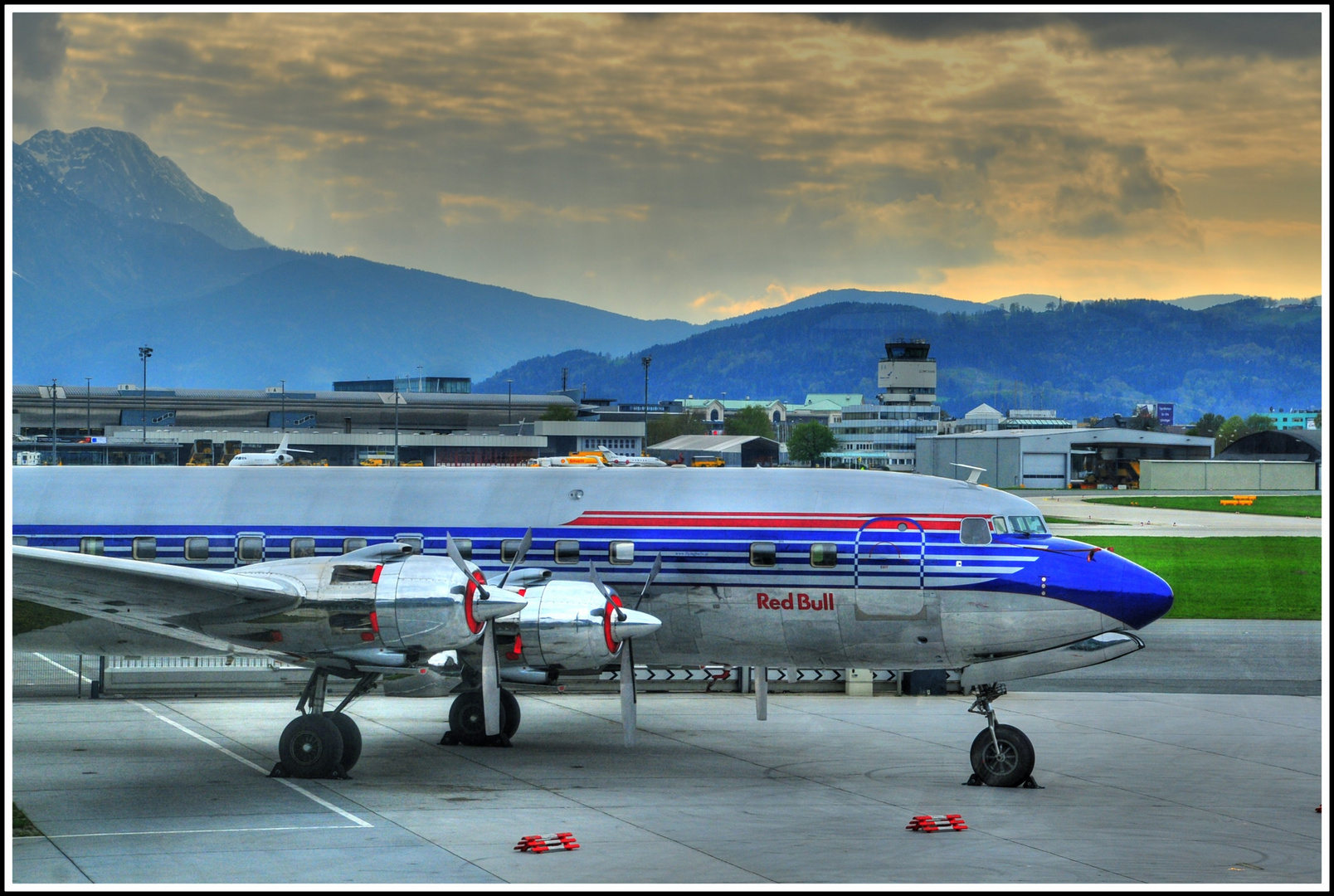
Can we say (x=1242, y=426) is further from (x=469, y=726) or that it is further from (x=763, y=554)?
(x=469, y=726)

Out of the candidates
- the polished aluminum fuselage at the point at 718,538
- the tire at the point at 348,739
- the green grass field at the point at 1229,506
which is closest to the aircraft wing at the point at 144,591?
the polished aluminum fuselage at the point at 718,538

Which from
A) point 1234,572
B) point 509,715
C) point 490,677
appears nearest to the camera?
point 490,677

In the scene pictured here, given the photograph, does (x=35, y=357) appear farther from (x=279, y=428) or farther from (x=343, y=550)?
(x=343, y=550)

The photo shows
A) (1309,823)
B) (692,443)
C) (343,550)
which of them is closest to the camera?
(1309,823)

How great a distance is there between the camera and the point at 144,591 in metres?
14.8

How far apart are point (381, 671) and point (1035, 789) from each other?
9511mm

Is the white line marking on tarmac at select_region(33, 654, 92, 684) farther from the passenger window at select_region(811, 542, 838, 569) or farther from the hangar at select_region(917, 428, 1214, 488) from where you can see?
the hangar at select_region(917, 428, 1214, 488)

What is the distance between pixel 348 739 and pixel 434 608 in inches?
127

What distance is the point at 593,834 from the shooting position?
13.7 metres

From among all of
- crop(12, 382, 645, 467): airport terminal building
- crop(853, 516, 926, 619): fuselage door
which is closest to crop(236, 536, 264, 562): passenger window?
crop(853, 516, 926, 619): fuselage door

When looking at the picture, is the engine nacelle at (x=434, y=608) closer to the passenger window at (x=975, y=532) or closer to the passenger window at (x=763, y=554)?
the passenger window at (x=763, y=554)

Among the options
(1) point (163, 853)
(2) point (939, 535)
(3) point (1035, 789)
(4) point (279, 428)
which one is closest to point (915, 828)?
(3) point (1035, 789)

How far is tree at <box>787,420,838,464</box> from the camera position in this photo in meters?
103

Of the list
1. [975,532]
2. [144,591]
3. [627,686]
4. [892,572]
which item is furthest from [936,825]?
[144,591]
